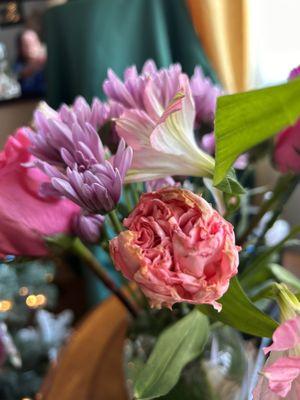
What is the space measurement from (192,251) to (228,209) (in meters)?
0.13

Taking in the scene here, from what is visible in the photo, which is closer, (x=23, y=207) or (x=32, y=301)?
(x=23, y=207)

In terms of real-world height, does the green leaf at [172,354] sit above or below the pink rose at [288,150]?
below

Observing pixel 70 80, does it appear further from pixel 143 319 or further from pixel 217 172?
pixel 217 172

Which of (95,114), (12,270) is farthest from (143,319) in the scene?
(12,270)

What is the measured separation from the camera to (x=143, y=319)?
0.55 meters

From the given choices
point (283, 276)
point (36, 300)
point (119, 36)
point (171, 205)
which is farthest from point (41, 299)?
point (171, 205)

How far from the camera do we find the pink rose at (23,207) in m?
0.39

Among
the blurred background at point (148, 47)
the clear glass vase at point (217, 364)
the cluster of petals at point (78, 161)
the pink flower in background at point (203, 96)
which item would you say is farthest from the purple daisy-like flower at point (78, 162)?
the blurred background at point (148, 47)

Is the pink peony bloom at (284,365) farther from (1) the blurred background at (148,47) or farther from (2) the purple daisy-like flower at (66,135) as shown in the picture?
(1) the blurred background at (148,47)

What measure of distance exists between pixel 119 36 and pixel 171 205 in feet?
3.12

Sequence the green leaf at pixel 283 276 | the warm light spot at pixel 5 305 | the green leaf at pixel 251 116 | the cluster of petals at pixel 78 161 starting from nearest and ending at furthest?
the green leaf at pixel 251 116 → the cluster of petals at pixel 78 161 → the green leaf at pixel 283 276 → the warm light spot at pixel 5 305

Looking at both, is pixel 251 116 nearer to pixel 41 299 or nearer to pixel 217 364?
pixel 217 364

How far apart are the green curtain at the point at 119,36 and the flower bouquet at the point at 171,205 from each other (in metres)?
0.73

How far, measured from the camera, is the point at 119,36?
1203mm
